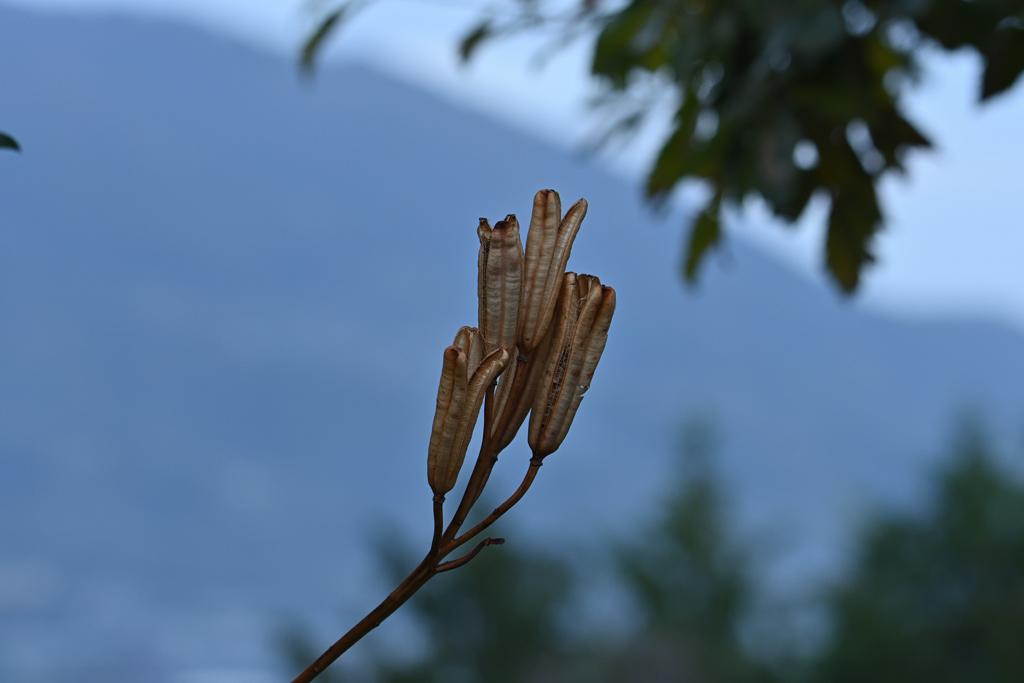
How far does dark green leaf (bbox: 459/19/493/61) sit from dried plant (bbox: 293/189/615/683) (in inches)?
→ 48.5

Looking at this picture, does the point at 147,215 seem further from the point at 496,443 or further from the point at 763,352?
the point at 496,443

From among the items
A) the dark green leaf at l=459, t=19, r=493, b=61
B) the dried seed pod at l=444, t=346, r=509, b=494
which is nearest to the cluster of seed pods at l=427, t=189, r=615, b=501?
the dried seed pod at l=444, t=346, r=509, b=494

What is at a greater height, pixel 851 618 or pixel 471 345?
pixel 851 618

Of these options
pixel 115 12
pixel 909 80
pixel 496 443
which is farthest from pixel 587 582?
pixel 115 12

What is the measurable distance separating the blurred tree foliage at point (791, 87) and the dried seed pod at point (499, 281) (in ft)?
2.89

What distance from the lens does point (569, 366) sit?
0.49 meters

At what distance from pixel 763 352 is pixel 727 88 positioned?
3632 inches

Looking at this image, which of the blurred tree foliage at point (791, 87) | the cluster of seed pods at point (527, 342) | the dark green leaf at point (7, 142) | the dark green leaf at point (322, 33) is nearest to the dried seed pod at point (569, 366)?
the cluster of seed pods at point (527, 342)

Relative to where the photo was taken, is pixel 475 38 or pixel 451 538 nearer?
pixel 451 538

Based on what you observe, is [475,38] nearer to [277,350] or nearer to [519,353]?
[519,353]

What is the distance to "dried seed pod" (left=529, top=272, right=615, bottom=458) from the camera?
479 millimetres

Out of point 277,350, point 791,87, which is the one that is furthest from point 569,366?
point 277,350

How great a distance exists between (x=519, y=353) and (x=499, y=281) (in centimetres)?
5

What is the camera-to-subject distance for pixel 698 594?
17.2 metres
